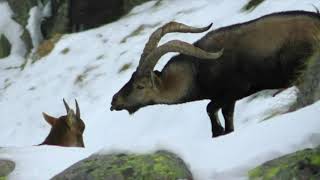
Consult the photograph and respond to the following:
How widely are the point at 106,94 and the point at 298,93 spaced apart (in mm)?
11291

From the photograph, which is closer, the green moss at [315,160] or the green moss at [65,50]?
the green moss at [315,160]

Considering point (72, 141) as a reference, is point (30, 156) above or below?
above

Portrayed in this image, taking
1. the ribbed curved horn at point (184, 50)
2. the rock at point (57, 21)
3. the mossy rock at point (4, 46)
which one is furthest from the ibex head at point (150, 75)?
the mossy rock at point (4, 46)

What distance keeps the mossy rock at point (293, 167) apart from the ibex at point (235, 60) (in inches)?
105

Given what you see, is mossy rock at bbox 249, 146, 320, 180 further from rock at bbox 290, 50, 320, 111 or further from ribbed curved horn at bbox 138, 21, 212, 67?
ribbed curved horn at bbox 138, 21, 212, 67

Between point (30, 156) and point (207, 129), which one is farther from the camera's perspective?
point (207, 129)

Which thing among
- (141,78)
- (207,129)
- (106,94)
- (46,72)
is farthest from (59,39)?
(141,78)

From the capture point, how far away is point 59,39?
25.0 m

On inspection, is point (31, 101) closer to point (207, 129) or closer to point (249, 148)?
point (207, 129)

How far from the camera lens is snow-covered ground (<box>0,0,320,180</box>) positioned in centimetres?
606

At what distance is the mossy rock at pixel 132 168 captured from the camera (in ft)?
19.8

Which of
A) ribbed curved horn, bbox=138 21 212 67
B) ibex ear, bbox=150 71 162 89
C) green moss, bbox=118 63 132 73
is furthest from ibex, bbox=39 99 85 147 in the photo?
green moss, bbox=118 63 132 73

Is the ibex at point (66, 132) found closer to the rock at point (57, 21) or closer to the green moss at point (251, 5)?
the green moss at point (251, 5)

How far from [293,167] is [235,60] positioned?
310cm
